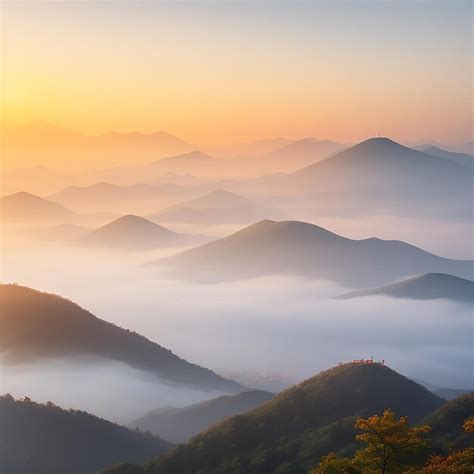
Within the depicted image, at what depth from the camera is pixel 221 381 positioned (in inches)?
6767

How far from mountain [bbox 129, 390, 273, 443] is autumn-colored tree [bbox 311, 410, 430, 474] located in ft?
303

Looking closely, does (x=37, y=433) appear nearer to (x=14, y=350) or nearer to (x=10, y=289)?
(x=14, y=350)

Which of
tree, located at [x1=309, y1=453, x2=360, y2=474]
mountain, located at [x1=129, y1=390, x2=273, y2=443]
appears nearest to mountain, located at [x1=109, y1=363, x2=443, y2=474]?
tree, located at [x1=309, y1=453, x2=360, y2=474]

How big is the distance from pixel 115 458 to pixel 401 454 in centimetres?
7238

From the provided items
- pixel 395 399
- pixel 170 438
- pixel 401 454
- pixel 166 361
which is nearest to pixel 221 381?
pixel 166 361

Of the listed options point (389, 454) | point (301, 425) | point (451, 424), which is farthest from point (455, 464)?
point (301, 425)

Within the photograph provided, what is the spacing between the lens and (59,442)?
9731cm

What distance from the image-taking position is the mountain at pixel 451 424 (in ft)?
185

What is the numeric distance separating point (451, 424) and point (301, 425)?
54.6 feet

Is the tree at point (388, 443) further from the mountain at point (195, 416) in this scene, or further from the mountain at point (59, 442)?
the mountain at point (195, 416)

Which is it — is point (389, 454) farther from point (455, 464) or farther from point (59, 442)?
point (59, 442)

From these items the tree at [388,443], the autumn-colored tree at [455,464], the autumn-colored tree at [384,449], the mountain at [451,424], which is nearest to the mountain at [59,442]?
the mountain at [451,424]

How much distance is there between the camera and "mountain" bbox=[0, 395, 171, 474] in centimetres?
9494

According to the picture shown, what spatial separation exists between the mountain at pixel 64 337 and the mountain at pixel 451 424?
100795mm
